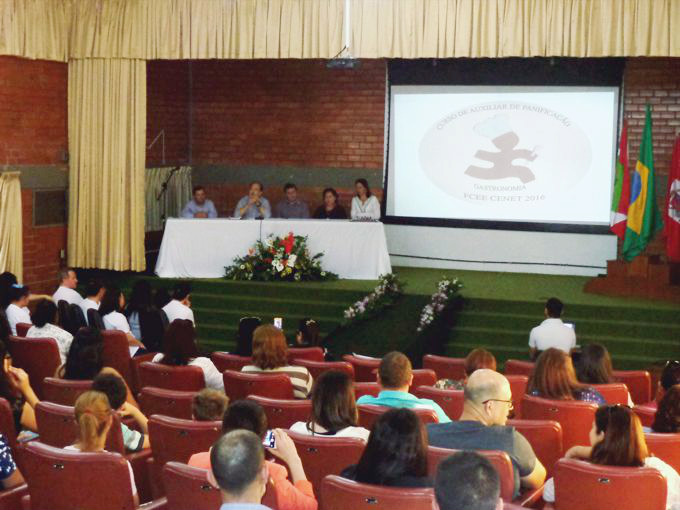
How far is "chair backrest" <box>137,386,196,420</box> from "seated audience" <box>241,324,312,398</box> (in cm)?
81

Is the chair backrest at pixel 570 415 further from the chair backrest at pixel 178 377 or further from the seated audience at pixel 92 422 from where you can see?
the seated audience at pixel 92 422

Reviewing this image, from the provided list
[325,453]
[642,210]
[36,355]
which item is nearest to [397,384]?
[325,453]

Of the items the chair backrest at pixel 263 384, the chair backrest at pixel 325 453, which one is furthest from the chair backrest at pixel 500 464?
the chair backrest at pixel 263 384

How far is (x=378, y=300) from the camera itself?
1118 cm

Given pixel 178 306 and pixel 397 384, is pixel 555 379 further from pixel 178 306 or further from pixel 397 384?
pixel 178 306

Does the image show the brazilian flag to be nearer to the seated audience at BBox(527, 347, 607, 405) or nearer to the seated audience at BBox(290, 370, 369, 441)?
the seated audience at BBox(527, 347, 607, 405)

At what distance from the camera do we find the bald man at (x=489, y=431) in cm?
463

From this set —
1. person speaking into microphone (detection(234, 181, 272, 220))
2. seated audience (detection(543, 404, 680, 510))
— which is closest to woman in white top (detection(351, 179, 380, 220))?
person speaking into microphone (detection(234, 181, 272, 220))

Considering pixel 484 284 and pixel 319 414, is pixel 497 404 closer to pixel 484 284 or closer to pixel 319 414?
pixel 319 414

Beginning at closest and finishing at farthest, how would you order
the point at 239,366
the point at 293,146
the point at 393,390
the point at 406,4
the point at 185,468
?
the point at 185,468 → the point at 393,390 → the point at 239,366 → the point at 406,4 → the point at 293,146

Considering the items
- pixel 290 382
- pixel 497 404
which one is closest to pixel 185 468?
pixel 497 404

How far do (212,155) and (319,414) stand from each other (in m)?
10.6

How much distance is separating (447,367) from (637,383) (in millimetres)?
1381

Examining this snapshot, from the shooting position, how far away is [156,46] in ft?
39.6
